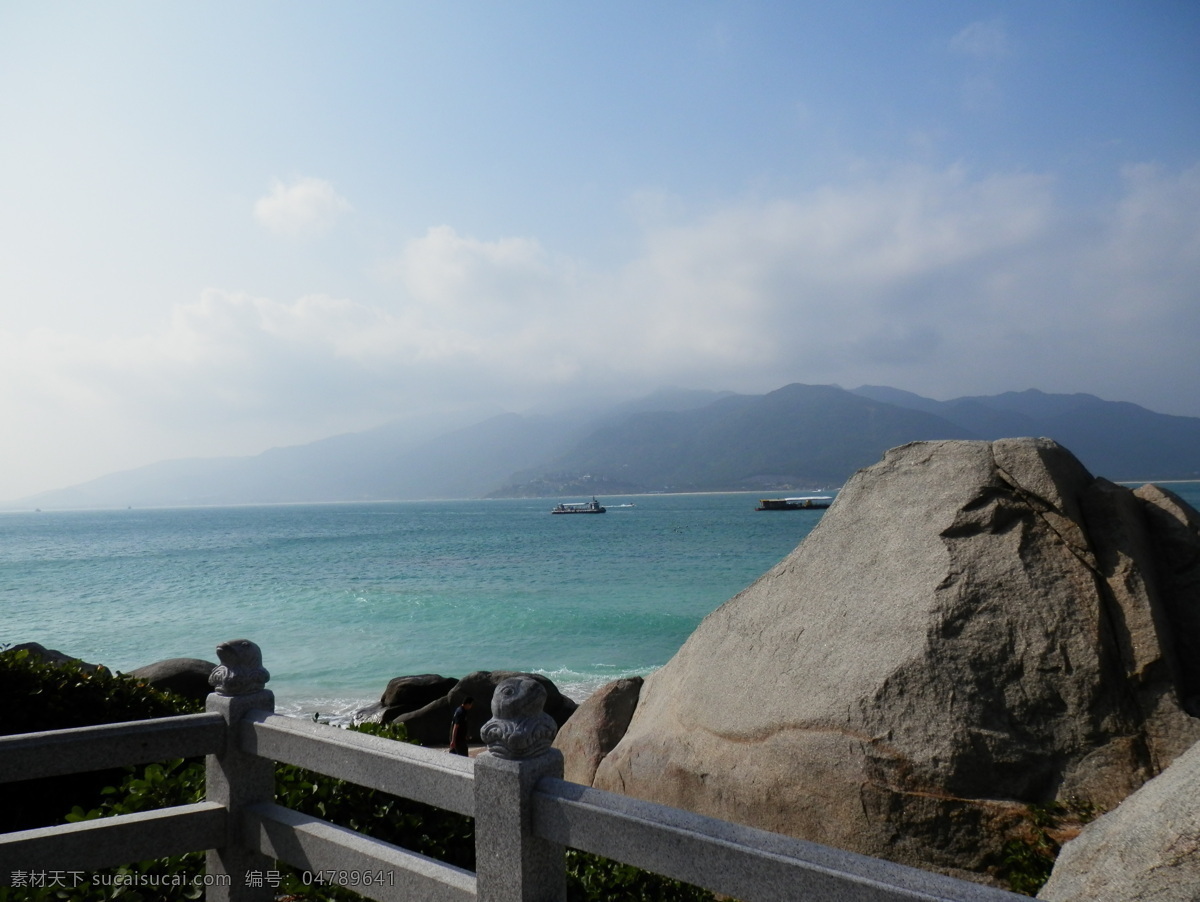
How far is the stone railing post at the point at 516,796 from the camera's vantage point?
2.96m

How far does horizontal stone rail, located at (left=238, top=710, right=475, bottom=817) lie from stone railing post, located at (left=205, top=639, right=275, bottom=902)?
82 mm

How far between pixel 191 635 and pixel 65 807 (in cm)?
2972

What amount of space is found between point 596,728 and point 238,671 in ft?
17.5

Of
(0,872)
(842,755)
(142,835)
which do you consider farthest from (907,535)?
(0,872)

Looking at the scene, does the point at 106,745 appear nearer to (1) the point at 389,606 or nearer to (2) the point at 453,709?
(2) the point at 453,709

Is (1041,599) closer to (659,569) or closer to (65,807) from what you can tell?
(65,807)

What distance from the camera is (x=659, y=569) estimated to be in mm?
47625

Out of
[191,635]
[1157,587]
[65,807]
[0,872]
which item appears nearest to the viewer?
[0,872]

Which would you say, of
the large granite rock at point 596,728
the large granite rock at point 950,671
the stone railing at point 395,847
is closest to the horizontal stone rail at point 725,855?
the stone railing at point 395,847

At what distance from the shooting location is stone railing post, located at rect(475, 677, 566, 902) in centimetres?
296

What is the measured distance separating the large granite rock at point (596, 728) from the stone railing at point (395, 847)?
4950 mm

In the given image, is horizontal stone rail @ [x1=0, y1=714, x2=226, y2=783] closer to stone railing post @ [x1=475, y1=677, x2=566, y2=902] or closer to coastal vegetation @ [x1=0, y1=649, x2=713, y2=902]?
coastal vegetation @ [x1=0, y1=649, x2=713, y2=902]

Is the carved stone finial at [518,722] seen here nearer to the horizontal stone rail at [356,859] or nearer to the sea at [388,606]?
the horizontal stone rail at [356,859]

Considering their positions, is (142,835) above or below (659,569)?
above
